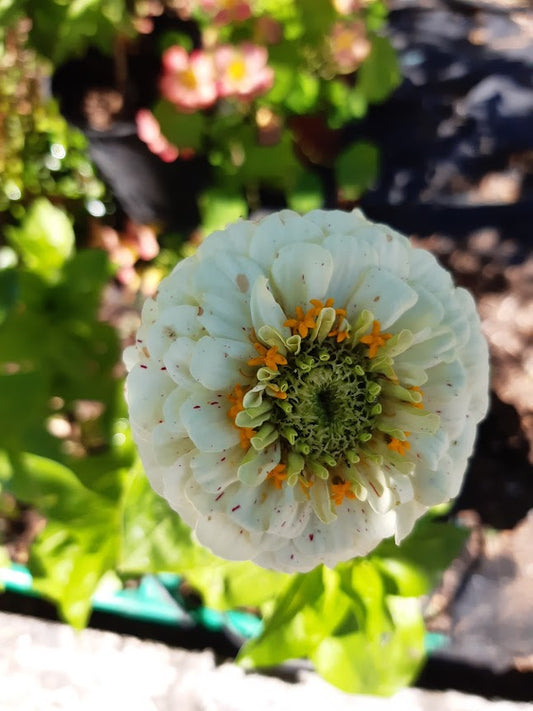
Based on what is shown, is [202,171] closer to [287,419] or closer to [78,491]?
[78,491]

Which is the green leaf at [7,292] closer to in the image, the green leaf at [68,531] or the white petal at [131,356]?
the green leaf at [68,531]

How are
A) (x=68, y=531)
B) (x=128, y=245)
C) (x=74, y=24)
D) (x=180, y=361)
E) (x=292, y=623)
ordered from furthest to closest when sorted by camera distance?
1. (x=128, y=245)
2. (x=74, y=24)
3. (x=68, y=531)
4. (x=292, y=623)
5. (x=180, y=361)

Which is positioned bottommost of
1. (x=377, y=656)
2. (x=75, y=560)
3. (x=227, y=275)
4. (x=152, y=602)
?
(x=152, y=602)

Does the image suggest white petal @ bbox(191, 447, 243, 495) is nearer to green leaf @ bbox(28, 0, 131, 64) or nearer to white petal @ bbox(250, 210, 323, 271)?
white petal @ bbox(250, 210, 323, 271)

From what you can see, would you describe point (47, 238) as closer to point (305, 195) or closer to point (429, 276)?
point (305, 195)

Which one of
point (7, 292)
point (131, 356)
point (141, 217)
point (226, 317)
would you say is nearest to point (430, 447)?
point (226, 317)

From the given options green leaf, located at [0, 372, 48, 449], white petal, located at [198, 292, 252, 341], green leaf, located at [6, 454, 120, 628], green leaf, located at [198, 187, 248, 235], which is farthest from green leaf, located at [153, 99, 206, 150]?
white petal, located at [198, 292, 252, 341]
